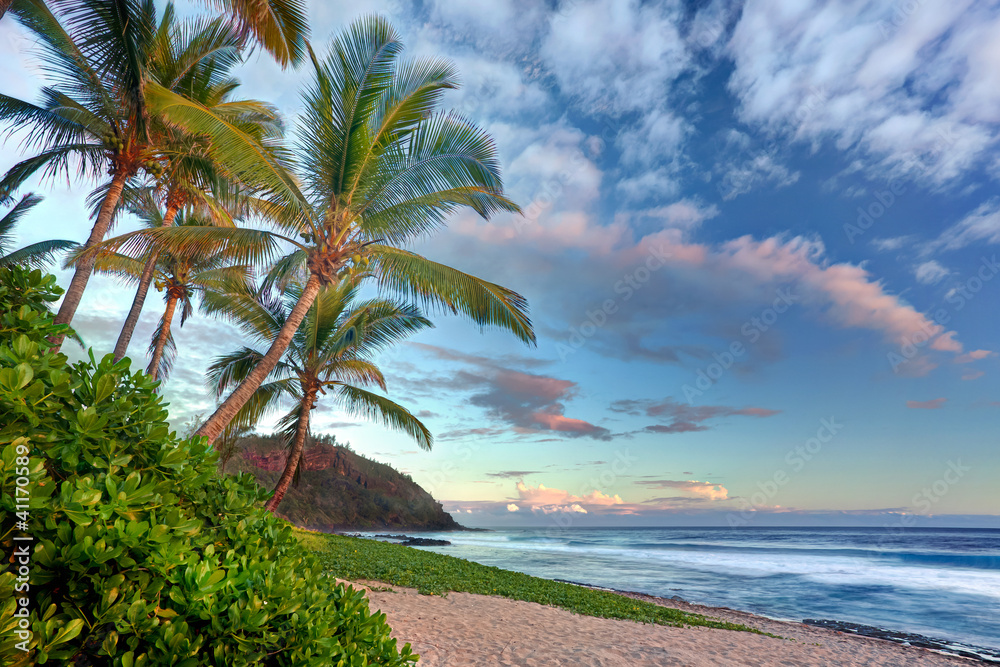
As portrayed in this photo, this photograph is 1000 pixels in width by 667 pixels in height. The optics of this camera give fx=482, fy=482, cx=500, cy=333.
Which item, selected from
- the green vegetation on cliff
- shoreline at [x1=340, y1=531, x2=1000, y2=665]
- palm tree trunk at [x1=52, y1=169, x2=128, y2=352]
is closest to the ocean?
shoreline at [x1=340, y1=531, x2=1000, y2=665]

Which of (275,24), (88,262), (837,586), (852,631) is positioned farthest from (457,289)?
(837,586)

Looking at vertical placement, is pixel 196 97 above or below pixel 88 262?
above

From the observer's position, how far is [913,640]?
11.6m

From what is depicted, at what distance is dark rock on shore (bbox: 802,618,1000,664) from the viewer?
10.6 meters

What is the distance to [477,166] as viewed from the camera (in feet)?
30.9

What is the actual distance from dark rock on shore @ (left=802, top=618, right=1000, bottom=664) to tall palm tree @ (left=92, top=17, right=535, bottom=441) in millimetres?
11529

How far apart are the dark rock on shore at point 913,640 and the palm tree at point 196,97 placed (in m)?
18.6

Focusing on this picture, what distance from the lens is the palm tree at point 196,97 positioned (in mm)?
11079

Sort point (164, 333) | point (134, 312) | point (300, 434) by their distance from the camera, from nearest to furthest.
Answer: point (134, 312) → point (164, 333) → point (300, 434)

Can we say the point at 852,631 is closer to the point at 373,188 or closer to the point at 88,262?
the point at 373,188

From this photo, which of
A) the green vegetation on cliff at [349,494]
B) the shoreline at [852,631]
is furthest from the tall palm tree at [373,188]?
the green vegetation on cliff at [349,494]

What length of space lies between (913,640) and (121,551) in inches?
648

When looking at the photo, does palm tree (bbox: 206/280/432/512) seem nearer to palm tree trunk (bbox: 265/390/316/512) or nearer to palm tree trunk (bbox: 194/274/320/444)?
palm tree trunk (bbox: 265/390/316/512)

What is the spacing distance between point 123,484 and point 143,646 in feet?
1.45
